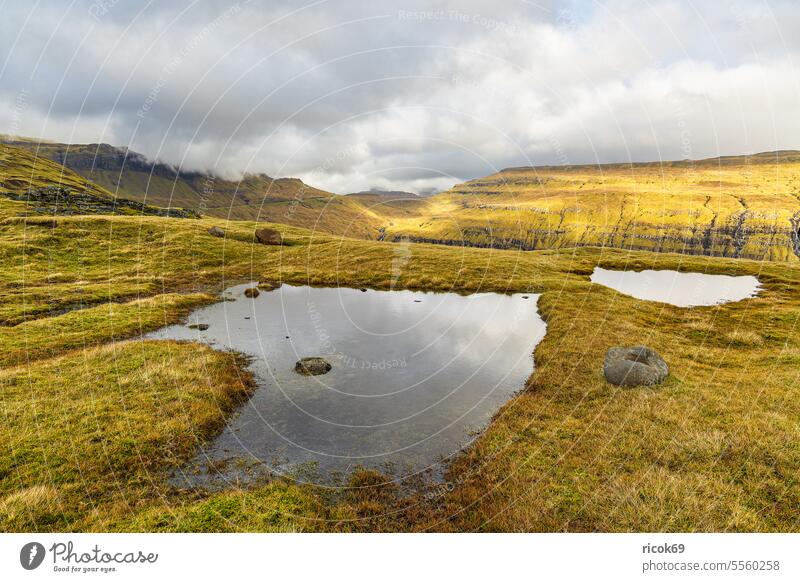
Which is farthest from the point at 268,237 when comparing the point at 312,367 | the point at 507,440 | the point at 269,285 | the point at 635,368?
the point at 635,368

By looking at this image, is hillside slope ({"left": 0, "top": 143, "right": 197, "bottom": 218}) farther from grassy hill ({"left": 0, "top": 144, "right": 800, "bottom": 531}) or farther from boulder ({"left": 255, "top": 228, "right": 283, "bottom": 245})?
grassy hill ({"left": 0, "top": 144, "right": 800, "bottom": 531})

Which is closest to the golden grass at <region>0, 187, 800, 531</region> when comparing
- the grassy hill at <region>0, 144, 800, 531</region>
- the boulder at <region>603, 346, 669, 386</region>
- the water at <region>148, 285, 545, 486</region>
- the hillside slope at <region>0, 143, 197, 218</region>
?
the grassy hill at <region>0, 144, 800, 531</region>

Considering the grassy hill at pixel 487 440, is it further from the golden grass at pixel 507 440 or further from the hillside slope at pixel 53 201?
the hillside slope at pixel 53 201

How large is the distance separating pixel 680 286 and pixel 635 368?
53.5 meters

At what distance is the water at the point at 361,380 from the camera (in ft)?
47.8

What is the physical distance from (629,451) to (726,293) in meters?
55.1

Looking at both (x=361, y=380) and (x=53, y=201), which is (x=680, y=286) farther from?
(x=53, y=201)

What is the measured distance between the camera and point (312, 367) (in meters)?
22.4

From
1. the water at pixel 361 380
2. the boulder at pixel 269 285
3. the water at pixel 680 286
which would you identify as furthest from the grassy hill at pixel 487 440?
the boulder at pixel 269 285

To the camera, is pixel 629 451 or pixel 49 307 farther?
pixel 49 307

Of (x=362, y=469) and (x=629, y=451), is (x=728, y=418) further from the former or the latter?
(x=362, y=469)

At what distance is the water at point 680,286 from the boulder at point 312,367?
4299 centimetres
